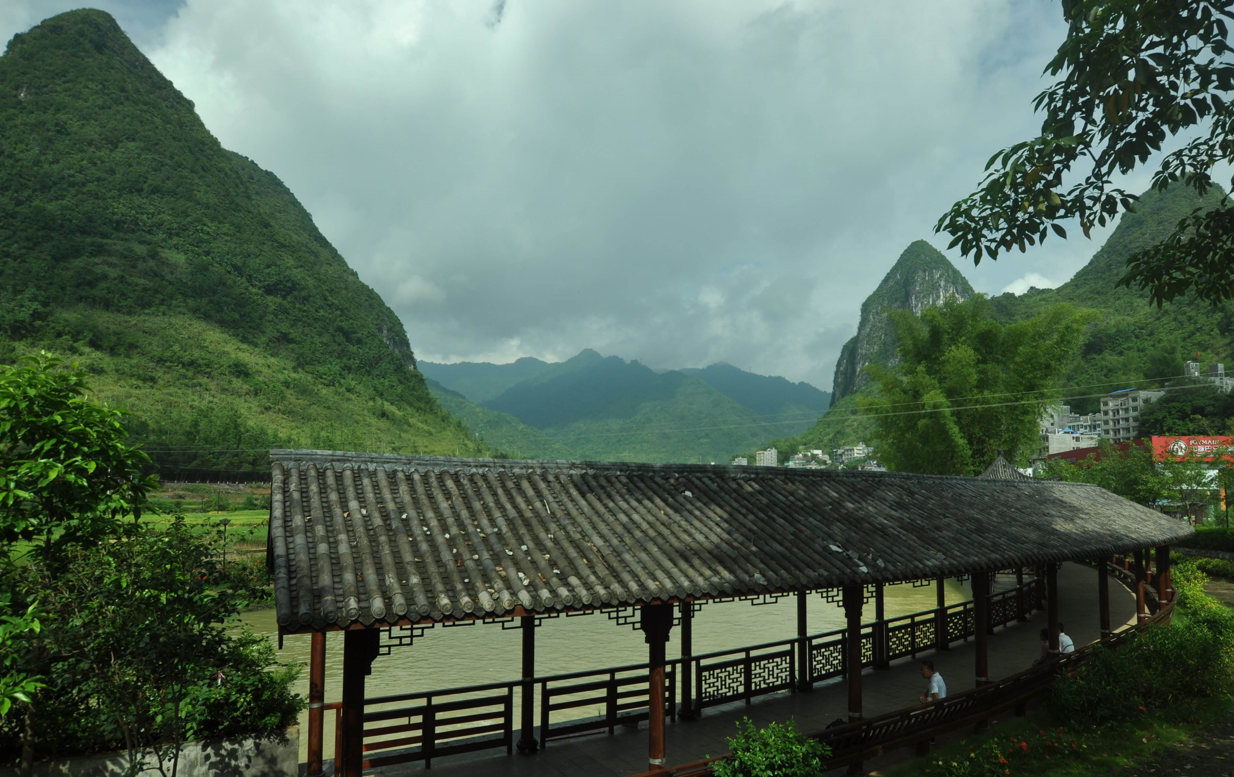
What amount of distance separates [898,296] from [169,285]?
13605 centimetres

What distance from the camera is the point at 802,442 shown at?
143 metres

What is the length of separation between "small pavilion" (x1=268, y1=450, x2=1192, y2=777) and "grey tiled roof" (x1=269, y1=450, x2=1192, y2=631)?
0.9 inches

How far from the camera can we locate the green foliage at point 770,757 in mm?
7715

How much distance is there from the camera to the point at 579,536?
8117mm

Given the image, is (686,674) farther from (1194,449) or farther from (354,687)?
(1194,449)

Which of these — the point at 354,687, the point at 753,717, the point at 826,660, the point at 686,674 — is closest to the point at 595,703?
the point at 686,674

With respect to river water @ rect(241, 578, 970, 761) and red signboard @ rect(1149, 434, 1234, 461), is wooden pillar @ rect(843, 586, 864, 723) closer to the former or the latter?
river water @ rect(241, 578, 970, 761)

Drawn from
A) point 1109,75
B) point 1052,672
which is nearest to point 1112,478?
point 1052,672

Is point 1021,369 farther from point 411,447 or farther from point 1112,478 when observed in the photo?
point 411,447

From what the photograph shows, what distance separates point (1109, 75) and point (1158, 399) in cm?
8745

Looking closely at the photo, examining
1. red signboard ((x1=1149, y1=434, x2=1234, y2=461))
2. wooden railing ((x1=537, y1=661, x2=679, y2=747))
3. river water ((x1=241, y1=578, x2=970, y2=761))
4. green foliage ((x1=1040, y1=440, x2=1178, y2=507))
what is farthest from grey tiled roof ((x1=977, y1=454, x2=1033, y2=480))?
wooden railing ((x1=537, y1=661, x2=679, y2=747))

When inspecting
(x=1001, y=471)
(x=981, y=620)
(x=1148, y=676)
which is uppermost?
(x=1001, y=471)

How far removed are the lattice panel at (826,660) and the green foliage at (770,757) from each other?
5.08 metres

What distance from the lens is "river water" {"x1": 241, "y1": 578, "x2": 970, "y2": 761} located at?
19.2 m
